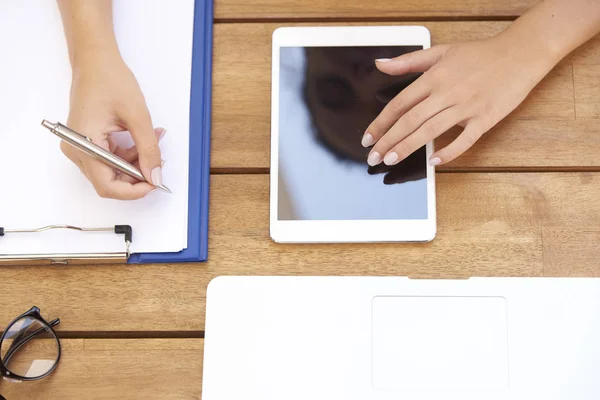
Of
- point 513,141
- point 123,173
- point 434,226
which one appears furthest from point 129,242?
point 513,141

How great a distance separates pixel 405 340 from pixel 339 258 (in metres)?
0.12

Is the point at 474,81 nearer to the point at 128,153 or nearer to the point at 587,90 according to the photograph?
the point at 587,90

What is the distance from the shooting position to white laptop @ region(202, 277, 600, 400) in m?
0.59

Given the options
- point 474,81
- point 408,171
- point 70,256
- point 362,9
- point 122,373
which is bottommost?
point 122,373

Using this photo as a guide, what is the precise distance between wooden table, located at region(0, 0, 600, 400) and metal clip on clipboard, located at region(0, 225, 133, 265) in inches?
0.6

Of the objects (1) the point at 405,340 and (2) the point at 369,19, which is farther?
(2) the point at 369,19

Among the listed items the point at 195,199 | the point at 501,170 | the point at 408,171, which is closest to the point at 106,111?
the point at 195,199

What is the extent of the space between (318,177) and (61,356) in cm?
Result: 37

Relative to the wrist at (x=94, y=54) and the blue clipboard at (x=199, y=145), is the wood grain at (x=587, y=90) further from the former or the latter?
the wrist at (x=94, y=54)

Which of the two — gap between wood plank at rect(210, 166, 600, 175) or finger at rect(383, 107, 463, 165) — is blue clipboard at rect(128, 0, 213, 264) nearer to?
gap between wood plank at rect(210, 166, 600, 175)

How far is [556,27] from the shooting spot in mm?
664

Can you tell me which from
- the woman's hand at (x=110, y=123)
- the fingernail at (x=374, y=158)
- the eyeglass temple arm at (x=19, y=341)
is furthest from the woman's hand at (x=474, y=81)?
the eyeglass temple arm at (x=19, y=341)

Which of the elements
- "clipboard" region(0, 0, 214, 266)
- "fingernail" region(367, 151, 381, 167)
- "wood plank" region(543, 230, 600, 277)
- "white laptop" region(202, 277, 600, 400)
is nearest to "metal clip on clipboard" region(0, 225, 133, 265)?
"clipboard" region(0, 0, 214, 266)

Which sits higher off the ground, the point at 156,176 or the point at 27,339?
the point at 156,176
